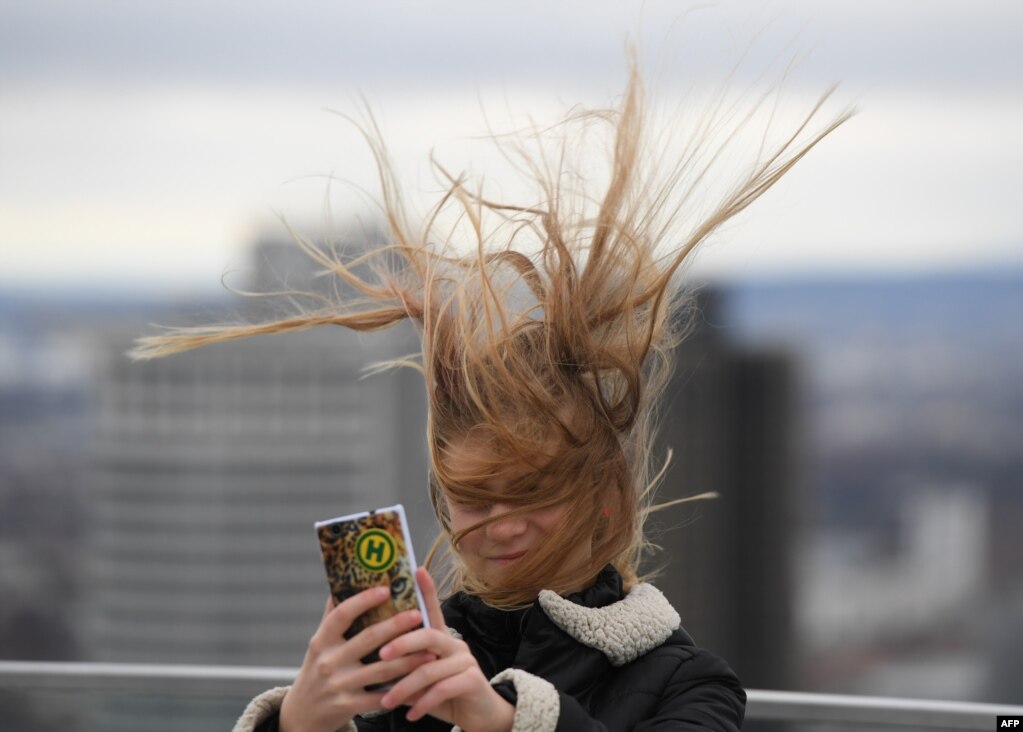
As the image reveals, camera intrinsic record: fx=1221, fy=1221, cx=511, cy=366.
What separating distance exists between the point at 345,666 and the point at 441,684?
11cm

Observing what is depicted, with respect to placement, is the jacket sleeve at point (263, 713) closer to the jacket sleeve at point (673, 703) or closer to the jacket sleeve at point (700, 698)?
the jacket sleeve at point (673, 703)

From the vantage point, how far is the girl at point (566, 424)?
4.79 ft

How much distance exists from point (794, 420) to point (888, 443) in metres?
28.5

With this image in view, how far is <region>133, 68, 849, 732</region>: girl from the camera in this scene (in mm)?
1460

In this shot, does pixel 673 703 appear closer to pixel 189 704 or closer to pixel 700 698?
pixel 700 698

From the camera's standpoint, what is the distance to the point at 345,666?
123cm

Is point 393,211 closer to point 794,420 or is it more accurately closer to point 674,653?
point 674,653

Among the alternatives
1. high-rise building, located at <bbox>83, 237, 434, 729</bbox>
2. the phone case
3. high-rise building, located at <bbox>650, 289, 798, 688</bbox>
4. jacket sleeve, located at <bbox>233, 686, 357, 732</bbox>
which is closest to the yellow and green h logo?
the phone case

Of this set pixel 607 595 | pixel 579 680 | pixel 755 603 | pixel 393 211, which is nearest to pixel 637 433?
pixel 607 595

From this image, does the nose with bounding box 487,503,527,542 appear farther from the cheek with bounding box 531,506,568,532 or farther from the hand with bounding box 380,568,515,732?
the hand with bounding box 380,568,515,732

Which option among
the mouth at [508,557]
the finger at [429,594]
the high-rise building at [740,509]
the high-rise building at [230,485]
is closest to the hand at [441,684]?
the finger at [429,594]

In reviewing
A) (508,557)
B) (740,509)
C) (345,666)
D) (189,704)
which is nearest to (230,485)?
(740,509)

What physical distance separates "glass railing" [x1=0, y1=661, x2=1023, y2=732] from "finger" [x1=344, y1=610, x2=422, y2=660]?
1464mm

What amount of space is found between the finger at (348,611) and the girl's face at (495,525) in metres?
0.30
